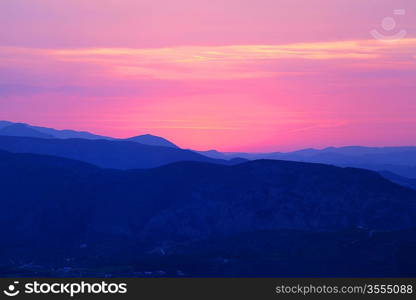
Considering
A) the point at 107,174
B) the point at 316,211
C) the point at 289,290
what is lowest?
the point at 289,290

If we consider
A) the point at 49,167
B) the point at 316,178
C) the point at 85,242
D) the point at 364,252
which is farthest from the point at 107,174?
the point at 364,252

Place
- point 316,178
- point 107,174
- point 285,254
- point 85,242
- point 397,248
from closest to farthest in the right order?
1. point 397,248
2. point 285,254
3. point 85,242
4. point 316,178
5. point 107,174

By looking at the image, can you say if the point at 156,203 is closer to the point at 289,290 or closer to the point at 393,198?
the point at 393,198

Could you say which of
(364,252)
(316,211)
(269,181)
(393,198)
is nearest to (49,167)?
(269,181)

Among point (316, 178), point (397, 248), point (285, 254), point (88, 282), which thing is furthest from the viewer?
point (316, 178)

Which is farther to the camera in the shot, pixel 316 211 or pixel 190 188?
pixel 190 188

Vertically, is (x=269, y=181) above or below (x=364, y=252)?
above
